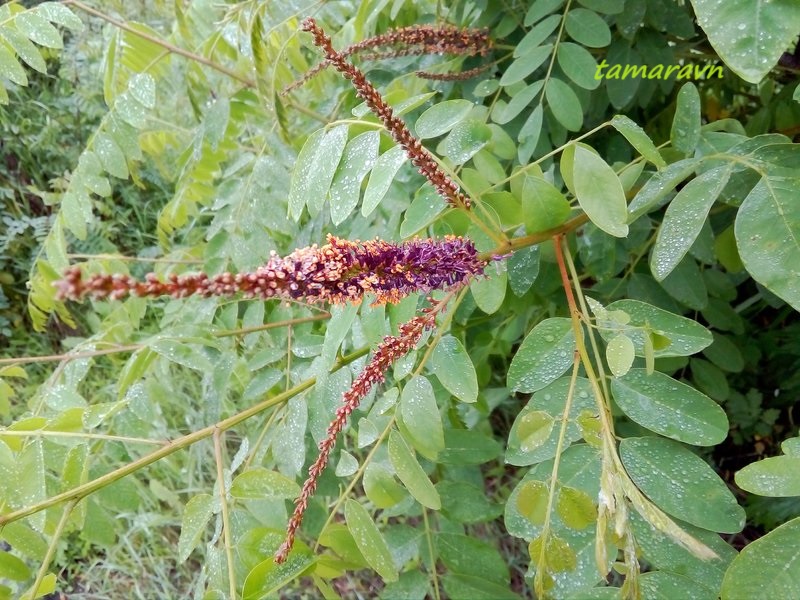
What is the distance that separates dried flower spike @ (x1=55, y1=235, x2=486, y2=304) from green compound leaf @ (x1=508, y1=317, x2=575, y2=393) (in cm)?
11

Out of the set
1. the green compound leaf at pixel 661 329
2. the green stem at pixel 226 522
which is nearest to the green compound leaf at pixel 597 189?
the green compound leaf at pixel 661 329

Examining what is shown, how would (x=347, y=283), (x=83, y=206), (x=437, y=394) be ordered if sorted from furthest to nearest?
(x=83, y=206) → (x=437, y=394) → (x=347, y=283)

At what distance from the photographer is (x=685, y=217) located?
709 millimetres

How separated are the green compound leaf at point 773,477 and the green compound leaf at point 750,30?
1.17 feet

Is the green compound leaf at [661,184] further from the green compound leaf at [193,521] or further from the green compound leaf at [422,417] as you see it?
the green compound leaf at [193,521]

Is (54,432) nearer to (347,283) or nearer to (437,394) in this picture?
(347,283)

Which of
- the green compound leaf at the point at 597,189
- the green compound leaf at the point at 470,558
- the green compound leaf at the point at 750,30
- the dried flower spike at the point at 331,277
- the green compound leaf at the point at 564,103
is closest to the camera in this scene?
the dried flower spike at the point at 331,277

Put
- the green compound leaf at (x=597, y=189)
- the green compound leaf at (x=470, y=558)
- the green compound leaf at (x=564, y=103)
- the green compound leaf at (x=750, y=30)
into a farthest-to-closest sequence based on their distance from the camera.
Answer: the green compound leaf at (x=564, y=103)
the green compound leaf at (x=470, y=558)
the green compound leaf at (x=597, y=189)
the green compound leaf at (x=750, y=30)

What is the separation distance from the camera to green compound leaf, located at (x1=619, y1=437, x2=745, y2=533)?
2.10 ft

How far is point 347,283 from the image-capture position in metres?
0.60

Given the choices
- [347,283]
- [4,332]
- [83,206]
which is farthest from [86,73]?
[347,283]

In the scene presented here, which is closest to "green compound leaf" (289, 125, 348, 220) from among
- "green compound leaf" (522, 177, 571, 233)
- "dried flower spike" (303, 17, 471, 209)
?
"dried flower spike" (303, 17, 471, 209)

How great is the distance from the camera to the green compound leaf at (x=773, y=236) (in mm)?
620

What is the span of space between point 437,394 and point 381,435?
29 cm
